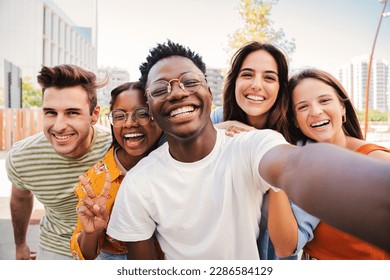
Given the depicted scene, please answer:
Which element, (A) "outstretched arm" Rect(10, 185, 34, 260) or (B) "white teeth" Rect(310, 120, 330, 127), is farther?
(A) "outstretched arm" Rect(10, 185, 34, 260)

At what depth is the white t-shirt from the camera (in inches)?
44.0

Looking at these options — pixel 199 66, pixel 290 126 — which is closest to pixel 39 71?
pixel 199 66

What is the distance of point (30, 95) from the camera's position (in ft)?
4.69

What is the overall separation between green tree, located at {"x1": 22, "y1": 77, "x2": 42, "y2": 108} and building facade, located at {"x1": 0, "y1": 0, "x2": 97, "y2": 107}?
0.04 m

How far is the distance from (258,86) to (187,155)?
35 cm

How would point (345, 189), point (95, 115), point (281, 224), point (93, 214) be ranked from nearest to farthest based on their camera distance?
point (345, 189), point (281, 224), point (93, 214), point (95, 115)

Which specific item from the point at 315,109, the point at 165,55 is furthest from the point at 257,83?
the point at 165,55

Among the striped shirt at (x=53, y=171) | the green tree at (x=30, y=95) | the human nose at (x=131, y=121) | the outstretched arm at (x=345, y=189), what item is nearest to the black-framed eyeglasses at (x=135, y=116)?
the human nose at (x=131, y=121)

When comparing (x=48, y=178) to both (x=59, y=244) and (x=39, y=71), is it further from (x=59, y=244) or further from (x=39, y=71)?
(x=39, y=71)

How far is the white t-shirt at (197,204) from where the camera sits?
1118 millimetres

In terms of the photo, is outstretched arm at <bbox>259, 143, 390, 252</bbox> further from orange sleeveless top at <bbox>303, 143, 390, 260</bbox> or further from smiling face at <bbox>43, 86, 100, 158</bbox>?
smiling face at <bbox>43, 86, 100, 158</bbox>

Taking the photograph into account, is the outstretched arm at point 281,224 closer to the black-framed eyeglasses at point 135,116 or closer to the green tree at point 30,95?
the black-framed eyeglasses at point 135,116

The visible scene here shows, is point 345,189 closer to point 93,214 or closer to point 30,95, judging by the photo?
point 93,214

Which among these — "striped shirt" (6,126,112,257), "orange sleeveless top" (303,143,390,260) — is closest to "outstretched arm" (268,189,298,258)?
"orange sleeveless top" (303,143,390,260)
